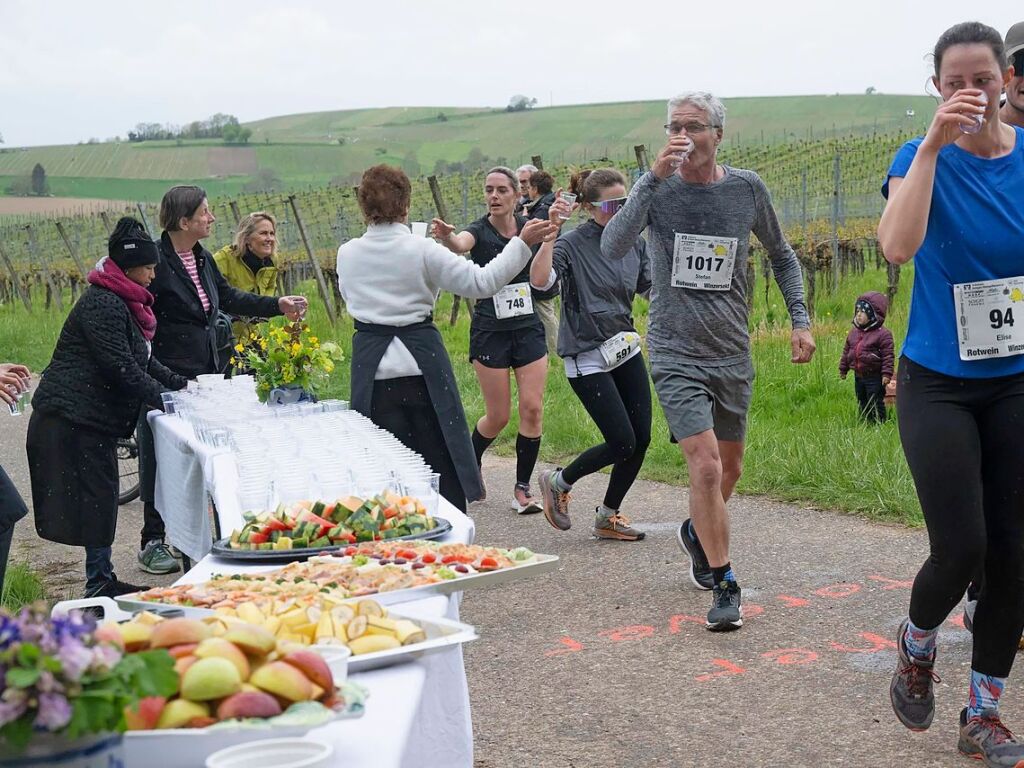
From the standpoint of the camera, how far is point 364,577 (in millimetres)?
2936

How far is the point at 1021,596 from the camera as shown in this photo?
388 cm

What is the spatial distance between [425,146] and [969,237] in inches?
2841

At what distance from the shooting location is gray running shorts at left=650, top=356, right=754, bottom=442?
5.57 m

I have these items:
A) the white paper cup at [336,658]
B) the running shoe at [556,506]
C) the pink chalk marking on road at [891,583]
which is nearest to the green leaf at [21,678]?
the white paper cup at [336,658]

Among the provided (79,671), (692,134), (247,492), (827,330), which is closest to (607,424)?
(692,134)

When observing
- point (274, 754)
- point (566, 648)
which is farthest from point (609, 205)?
point (274, 754)

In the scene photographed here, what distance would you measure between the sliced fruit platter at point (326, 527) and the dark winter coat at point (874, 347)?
6925mm

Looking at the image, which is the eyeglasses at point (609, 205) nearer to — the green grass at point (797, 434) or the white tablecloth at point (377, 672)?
the green grass at point (797, 434)

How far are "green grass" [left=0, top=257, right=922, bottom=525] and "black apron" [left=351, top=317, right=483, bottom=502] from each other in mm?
2754

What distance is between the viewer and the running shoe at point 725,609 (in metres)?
5.48

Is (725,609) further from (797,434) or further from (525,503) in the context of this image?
(797,434)

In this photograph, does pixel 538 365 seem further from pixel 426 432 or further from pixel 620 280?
pixel 426 432

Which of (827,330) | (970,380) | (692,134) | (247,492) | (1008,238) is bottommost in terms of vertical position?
(827,330)

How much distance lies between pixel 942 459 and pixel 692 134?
2.17 metres
